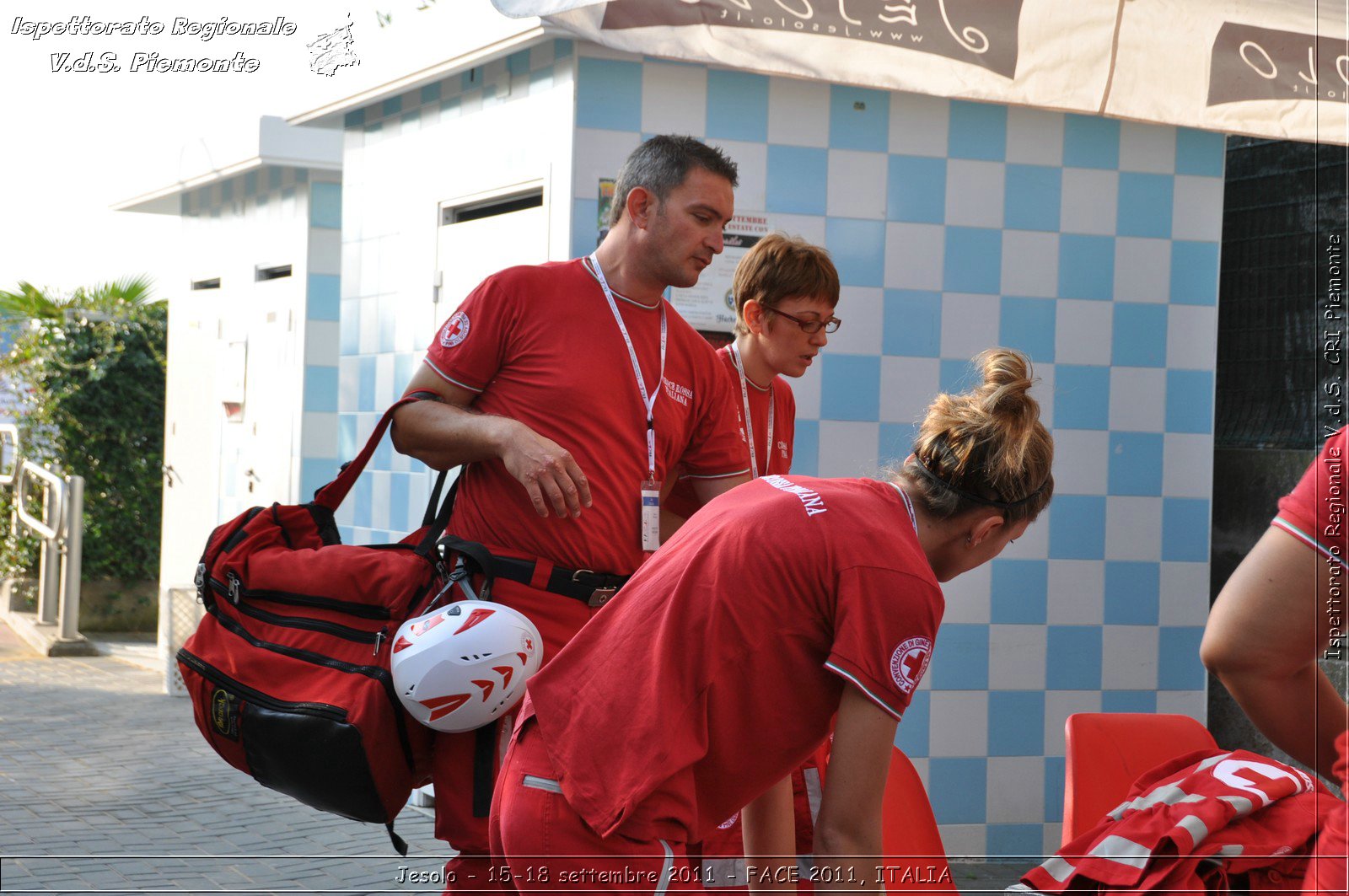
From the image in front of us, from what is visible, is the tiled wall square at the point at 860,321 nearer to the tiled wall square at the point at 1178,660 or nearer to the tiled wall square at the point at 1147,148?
the tiled wall square at the point at 1147,148

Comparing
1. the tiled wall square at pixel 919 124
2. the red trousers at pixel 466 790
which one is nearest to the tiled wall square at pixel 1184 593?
the tiled wall square at pixel 919 124

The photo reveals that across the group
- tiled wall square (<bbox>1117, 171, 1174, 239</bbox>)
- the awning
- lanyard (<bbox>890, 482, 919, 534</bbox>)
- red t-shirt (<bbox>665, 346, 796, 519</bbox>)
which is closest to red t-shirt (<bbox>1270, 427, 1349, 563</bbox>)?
lanyard (<bbox>890, 482, 919, 534</bbox>)

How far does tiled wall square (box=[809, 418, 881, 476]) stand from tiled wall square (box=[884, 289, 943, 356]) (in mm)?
106

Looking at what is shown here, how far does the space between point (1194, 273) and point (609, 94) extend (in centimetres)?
251

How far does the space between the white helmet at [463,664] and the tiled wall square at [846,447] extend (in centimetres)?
261

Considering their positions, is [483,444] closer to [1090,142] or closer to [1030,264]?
[1030,264]

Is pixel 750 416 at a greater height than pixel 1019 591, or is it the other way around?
pixel 750 416

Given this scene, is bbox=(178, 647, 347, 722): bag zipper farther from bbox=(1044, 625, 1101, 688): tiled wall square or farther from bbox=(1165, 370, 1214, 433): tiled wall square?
bbox=(1165, 370, 1214, 433): tiled wall square

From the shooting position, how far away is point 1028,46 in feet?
11.7

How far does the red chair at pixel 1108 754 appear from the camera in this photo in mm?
2961

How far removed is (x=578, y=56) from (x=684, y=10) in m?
1.11

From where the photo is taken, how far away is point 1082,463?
17.3 ft

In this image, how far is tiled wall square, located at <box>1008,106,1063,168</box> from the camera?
515 centimetres

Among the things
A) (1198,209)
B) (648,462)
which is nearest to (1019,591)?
(1198,209)
